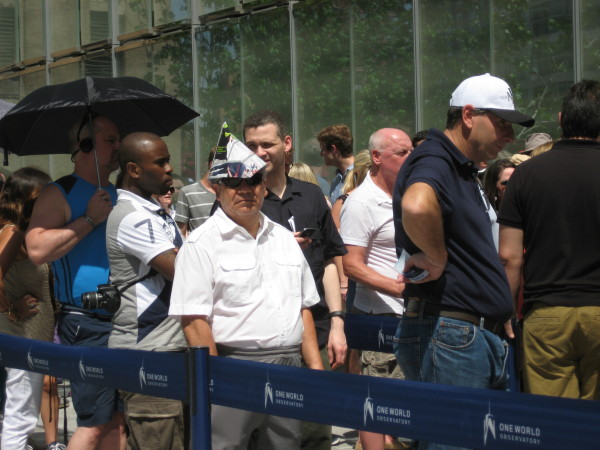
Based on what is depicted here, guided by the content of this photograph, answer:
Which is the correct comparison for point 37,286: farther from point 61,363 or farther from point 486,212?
point 486,212

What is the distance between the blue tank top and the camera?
5227 mm

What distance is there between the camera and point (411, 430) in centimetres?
357

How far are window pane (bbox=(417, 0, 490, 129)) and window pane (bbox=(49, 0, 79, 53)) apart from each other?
30.1 ft

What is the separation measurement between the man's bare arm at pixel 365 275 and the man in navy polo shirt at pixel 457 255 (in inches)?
58.7

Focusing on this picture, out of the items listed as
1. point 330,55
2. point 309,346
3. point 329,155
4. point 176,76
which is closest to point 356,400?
point 309,346

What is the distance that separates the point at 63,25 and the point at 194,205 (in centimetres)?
1365

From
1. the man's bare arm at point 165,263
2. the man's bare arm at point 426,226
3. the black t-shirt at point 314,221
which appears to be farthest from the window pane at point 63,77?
the man's bare arm at point 426,226

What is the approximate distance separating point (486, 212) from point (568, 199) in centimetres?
61

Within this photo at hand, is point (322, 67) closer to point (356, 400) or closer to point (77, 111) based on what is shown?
point (77, 111)

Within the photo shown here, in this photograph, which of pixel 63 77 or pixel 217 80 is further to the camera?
pixel 63 77

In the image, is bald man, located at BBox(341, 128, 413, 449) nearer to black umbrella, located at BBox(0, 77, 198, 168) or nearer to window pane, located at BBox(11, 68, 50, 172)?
black umbrella, located at BBox(0, 77, 198, 168)

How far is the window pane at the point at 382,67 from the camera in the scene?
1164 centimetres

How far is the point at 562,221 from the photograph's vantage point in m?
4.55

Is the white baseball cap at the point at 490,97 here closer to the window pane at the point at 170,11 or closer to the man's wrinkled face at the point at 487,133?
the man's wrinkled face at the point at 487,133
